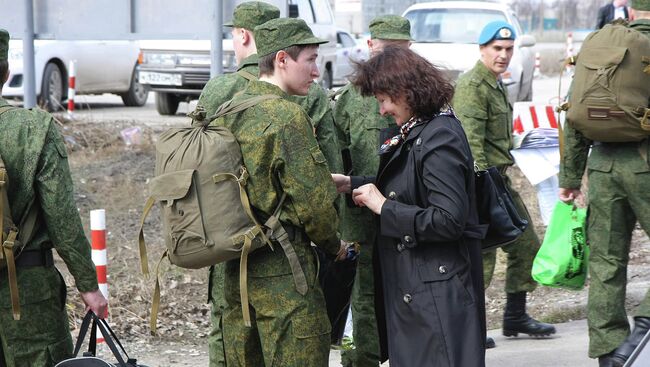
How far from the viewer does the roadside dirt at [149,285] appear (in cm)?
618

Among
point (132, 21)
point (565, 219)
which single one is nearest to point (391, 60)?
point (565, 219)

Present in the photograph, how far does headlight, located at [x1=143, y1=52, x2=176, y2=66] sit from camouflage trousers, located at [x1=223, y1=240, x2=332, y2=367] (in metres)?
11.5

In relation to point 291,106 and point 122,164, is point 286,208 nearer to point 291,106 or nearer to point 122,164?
point 291,106

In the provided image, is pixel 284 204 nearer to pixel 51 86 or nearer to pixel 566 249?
pixel 566 249

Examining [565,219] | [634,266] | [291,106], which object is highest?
[291,106]

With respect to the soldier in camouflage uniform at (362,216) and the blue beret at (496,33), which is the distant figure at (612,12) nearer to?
the blue beret at (496,33)

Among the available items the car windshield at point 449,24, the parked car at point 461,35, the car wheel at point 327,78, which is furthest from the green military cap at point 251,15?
the car wheel at point 327,78

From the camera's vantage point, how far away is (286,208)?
11.8 feet

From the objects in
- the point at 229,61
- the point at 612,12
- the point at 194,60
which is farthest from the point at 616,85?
the point at 194,60

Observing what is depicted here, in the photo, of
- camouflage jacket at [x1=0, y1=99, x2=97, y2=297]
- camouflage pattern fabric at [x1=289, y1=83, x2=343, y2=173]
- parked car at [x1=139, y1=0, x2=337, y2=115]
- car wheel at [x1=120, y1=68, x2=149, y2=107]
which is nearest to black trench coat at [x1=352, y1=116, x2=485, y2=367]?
camouflage pattern fabric at [x1=289, y1=83, x2=343, y2=173]

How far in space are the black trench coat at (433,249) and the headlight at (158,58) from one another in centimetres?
1158

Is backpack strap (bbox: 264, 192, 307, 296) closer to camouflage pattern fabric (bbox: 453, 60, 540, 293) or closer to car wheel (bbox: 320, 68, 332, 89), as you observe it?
camouflage pattern fabric (bbox: 453, 60, 540, 293)

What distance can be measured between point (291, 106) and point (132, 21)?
4.56 meters

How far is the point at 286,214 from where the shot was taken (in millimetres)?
3590
